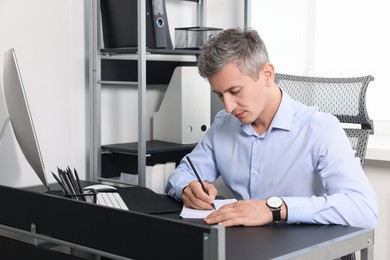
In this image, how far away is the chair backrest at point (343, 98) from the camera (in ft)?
6.97

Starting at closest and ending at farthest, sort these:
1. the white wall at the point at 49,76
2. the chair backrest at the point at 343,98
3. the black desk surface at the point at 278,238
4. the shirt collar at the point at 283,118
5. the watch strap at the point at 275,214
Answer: the black desk surface at the point at 278,238, the watch strap at the point at 275,214, the shirt collar at the point at 283,118, the chair backrest at the point at 343,98, the white wall at the point at 49,76

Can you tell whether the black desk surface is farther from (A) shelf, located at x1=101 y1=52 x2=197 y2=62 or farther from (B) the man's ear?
(A) shelf, located at x1=101 y1=52 x2=197 y2=62

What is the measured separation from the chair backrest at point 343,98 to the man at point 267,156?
319 millimetres

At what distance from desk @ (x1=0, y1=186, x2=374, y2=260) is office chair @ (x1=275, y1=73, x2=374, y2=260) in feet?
2.12

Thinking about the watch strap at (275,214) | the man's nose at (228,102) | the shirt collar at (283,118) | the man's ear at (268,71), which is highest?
the man's ear at (268,71)

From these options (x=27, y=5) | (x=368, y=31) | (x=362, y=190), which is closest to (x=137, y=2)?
(x=27, y=5)

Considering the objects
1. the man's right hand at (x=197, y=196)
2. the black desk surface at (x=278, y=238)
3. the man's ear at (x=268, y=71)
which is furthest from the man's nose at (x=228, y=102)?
the black desk surface at (x=278, y=238)

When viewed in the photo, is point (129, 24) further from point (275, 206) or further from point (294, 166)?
point (275, 206)

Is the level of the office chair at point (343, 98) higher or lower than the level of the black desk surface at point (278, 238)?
higher

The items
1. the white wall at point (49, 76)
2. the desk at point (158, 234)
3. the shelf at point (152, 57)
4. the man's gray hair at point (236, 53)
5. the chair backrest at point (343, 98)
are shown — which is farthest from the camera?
the shelf at point (152, 57)

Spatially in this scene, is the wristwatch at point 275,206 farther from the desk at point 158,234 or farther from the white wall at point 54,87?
the white wall at point 54,87

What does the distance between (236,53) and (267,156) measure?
360 mm

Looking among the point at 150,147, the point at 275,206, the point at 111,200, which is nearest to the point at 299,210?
the point at 275,206

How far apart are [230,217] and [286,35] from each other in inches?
82.2
